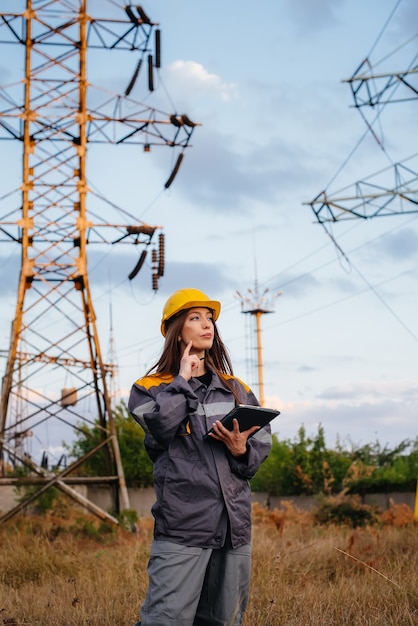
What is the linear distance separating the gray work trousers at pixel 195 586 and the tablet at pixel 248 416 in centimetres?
61

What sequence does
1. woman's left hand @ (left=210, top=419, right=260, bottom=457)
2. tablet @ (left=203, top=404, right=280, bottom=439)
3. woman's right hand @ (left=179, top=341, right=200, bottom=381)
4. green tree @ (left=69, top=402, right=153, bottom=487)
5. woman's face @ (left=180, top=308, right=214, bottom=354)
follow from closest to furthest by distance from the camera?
tablet @ (left=203, top=404, right=280, bottom=439) < woman's left hand @ (left=210, top=419, right=260, bottom=457) < woman's right hand @ (left=179, top=341, right=200, bottom=381) < woman's face @ (left=180, top=308, right=214, bottom=354) < green tree @ (left=69, top=402, right=153, bottom=487)

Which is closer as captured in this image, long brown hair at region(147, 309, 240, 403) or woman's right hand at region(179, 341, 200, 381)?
woman's right hand at region(179, 341, 200, 381)

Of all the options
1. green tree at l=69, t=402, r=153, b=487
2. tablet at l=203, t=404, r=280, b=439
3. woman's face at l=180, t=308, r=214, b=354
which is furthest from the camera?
green tree at l=69, t=402, r=153, b=487

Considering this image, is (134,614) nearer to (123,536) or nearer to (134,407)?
(134,407)

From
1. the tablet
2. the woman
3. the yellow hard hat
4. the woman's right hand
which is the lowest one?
the woman

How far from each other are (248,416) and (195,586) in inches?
35.2

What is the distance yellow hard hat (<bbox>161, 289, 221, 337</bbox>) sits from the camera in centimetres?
517

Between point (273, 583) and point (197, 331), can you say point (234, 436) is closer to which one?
point (197, 331)

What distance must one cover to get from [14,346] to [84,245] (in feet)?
8.12

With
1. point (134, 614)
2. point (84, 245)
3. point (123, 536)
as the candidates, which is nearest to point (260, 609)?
point (134, 614)

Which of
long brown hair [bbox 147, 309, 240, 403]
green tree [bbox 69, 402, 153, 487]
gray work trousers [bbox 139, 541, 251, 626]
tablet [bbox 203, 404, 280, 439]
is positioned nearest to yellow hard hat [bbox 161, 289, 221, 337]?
long brown hair [bbox 147, 309, 240, 403]

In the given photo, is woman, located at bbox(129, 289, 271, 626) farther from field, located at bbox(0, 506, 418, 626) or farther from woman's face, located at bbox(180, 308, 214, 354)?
field, located at bbox(0, 506, 418, 626)

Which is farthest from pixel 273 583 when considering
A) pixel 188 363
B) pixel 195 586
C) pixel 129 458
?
pixel 129 458

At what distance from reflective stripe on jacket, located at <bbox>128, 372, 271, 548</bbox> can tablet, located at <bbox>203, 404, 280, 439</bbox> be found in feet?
0.40
